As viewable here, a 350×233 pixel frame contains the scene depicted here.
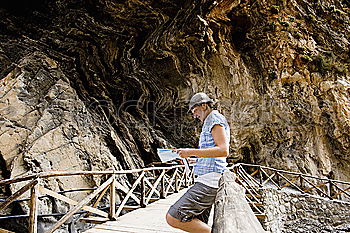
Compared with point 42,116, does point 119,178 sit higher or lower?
lower

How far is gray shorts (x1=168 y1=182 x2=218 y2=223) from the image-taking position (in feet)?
5.52

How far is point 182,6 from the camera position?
901cm

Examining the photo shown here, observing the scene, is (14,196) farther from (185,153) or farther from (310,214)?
(310,214)

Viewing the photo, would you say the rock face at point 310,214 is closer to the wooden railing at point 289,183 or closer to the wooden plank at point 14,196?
the wooden railing at point 289,183

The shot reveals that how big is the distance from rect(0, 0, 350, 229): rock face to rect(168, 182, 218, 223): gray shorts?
20.4 feet

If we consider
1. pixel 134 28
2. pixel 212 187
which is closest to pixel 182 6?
pixel 134 28

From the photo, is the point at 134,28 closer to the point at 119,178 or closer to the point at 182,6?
the point at 182,6

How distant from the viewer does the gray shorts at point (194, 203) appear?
1.68 m

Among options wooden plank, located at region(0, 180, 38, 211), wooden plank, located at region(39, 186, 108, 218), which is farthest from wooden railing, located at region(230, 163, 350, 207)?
wooden plank, located at region(0, 180, 38, 211)

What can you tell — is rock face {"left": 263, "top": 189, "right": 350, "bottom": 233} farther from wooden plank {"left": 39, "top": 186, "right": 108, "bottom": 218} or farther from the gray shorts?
the gray shorts

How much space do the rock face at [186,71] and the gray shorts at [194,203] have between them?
20.4 feet

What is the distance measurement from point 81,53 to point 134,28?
2433 mm

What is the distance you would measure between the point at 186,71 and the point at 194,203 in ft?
29.0

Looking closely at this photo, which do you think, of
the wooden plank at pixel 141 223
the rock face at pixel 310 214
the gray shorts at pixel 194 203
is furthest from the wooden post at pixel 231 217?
the rock face at pixel 310 214
